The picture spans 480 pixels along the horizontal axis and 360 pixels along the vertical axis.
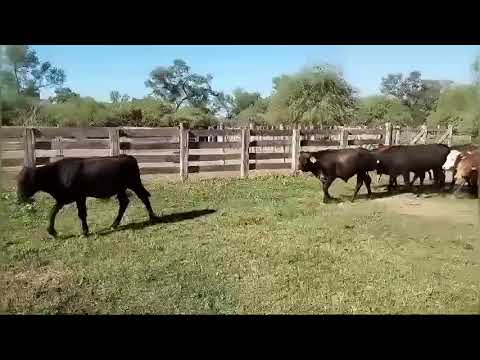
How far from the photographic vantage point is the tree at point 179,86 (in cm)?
223

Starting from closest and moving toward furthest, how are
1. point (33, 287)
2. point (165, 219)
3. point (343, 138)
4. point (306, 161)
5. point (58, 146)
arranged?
point (33, 287) < point (58, 146) < point (165, 219) < point (343, 138) < point (306, 161)

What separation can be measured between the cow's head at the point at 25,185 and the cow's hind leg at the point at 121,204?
0.44 metres

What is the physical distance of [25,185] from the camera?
2.20 meters

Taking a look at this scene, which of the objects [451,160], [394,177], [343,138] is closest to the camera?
[451,160]

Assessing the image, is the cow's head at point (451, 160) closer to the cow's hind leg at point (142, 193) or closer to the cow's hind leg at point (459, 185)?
the cow's hind leg at point (459, 185)

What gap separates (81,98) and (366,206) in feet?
5.92

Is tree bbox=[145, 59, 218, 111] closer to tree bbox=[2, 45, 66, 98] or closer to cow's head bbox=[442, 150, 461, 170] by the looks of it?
tree bbox=[2, 45, 66, 98]

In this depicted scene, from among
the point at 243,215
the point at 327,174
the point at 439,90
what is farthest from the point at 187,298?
the point at 439,90

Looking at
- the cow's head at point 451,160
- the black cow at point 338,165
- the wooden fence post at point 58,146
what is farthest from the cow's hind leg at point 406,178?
the wooden fence post at point 58,146

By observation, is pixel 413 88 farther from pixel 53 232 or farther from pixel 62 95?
pixel 53 232

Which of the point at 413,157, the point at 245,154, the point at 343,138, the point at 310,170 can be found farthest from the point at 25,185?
the point at 413,157

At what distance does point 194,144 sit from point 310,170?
0.89 m

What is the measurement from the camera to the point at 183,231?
2.42 meters
